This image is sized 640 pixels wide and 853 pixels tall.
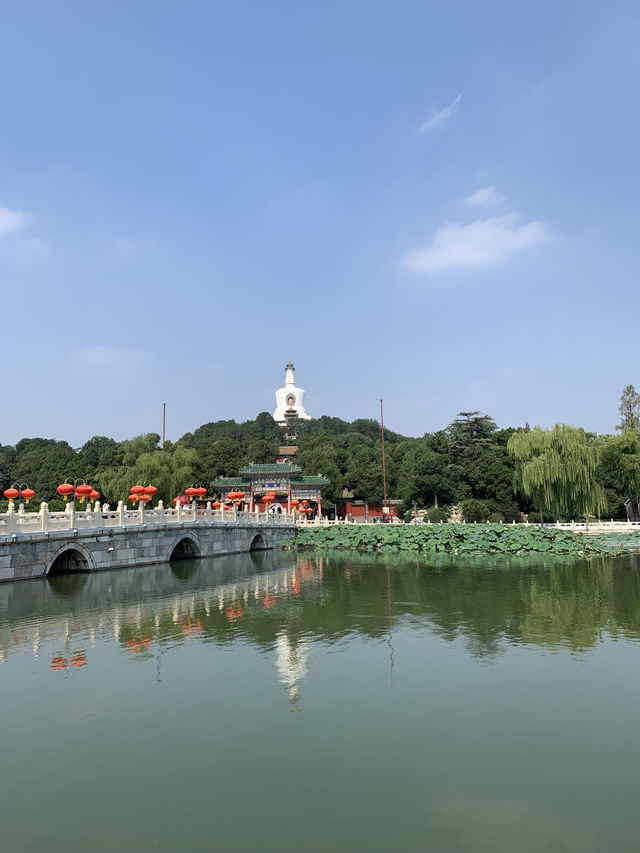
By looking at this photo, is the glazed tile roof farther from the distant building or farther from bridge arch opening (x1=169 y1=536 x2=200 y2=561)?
bridge arch opening (x1=169 y1=536 x2=200 y2=561)

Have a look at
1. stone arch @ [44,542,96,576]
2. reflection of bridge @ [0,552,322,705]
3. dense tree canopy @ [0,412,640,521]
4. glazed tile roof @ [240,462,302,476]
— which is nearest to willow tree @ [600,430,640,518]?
dense tree canopy @ [0,412,640,521]

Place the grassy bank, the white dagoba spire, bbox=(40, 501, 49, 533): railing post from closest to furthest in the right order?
bbox=(40, 501, 49, 533): railing post → the grassy bank → the white dagoba spire

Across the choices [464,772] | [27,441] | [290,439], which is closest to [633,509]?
[464,772]

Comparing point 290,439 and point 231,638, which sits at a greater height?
point 290,439

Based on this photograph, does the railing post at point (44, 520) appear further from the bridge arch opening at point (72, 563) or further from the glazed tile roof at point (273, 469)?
the glazed tile roof at point (273, 469)

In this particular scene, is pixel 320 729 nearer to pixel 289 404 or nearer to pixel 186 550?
pixel 186 550

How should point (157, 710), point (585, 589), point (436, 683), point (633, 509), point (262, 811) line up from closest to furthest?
point (262, 811)
point (157, 710)
point (436, 683)
point (585, 589)
point (633, 509)

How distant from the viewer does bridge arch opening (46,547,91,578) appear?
2211cm

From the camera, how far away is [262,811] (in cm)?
597

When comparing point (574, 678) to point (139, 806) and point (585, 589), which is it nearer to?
point (139, 806)

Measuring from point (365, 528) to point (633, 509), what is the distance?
63.4 feet

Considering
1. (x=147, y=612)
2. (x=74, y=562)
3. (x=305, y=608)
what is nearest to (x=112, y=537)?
(x=74, y=562)

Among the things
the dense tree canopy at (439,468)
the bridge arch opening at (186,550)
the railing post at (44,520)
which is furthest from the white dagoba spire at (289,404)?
the railing post at (44,520)

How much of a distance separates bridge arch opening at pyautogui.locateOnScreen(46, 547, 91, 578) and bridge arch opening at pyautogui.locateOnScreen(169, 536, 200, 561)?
22.5 ft
